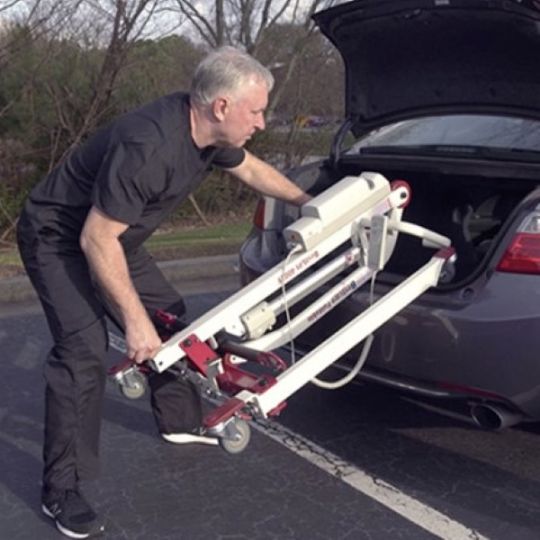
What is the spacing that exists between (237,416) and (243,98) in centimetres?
112

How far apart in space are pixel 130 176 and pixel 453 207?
2326 mm

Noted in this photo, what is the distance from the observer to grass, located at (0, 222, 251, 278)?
7.98 metres

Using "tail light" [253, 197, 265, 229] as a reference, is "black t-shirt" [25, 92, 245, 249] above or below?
above

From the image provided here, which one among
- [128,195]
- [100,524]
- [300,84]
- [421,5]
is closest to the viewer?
[128,195]

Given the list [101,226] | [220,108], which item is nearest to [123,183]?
[101,226]

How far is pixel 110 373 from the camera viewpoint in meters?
3.77

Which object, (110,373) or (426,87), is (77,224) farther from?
(426,87)

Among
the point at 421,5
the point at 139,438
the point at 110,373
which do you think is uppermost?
the point at 421,5

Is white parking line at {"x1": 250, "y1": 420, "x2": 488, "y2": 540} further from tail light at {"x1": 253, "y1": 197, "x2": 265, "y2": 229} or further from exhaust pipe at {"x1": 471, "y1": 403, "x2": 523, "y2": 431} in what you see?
tail light at {"x1": 253, "y1": 197, "x2": 265, "y2": 229}

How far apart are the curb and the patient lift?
348cm

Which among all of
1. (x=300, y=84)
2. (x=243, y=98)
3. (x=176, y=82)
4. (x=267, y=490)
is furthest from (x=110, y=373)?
(x=300, y=84)

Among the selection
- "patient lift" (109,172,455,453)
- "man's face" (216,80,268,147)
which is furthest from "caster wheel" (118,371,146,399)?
"man's face" (216,80,268,147)

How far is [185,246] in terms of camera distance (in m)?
8.73

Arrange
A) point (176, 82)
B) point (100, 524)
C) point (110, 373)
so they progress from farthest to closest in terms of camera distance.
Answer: point (176, 82), point (110, 373), point (100, 524)
